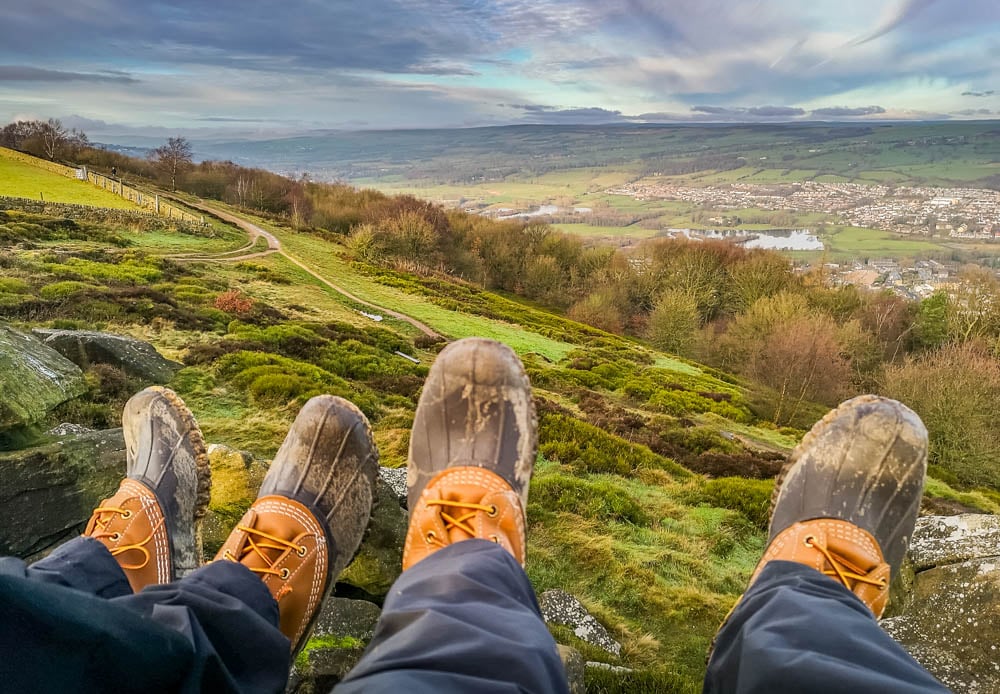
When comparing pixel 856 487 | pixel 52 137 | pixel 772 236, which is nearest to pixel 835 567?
pixel 856 487

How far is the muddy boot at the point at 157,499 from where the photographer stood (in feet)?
6.15

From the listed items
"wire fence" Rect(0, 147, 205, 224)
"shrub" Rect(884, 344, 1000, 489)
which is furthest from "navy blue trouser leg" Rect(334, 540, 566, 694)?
"wire fence" Rect(0, 147, 205, 224)

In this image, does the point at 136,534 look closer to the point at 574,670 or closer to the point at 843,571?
the point at 574,670

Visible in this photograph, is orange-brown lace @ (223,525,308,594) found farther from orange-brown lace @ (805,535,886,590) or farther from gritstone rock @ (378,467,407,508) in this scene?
orange-brown lace @ (805,535,886,590)

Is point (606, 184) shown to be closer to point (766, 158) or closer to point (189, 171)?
point (766, 158)

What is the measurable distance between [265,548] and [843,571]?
2.18 m

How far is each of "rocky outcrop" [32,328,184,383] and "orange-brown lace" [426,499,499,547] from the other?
4.00 meters

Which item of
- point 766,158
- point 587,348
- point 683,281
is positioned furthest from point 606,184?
point 587,348

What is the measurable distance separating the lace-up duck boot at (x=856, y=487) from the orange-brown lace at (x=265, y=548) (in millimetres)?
1850

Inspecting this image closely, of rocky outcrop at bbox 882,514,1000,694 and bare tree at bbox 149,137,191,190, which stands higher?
bare tree at bbox 149,137,191,190

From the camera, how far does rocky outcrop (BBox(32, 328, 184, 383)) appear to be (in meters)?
4.34

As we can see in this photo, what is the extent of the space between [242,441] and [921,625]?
449 cm

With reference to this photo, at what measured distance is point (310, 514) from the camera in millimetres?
2180

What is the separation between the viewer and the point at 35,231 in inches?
468
